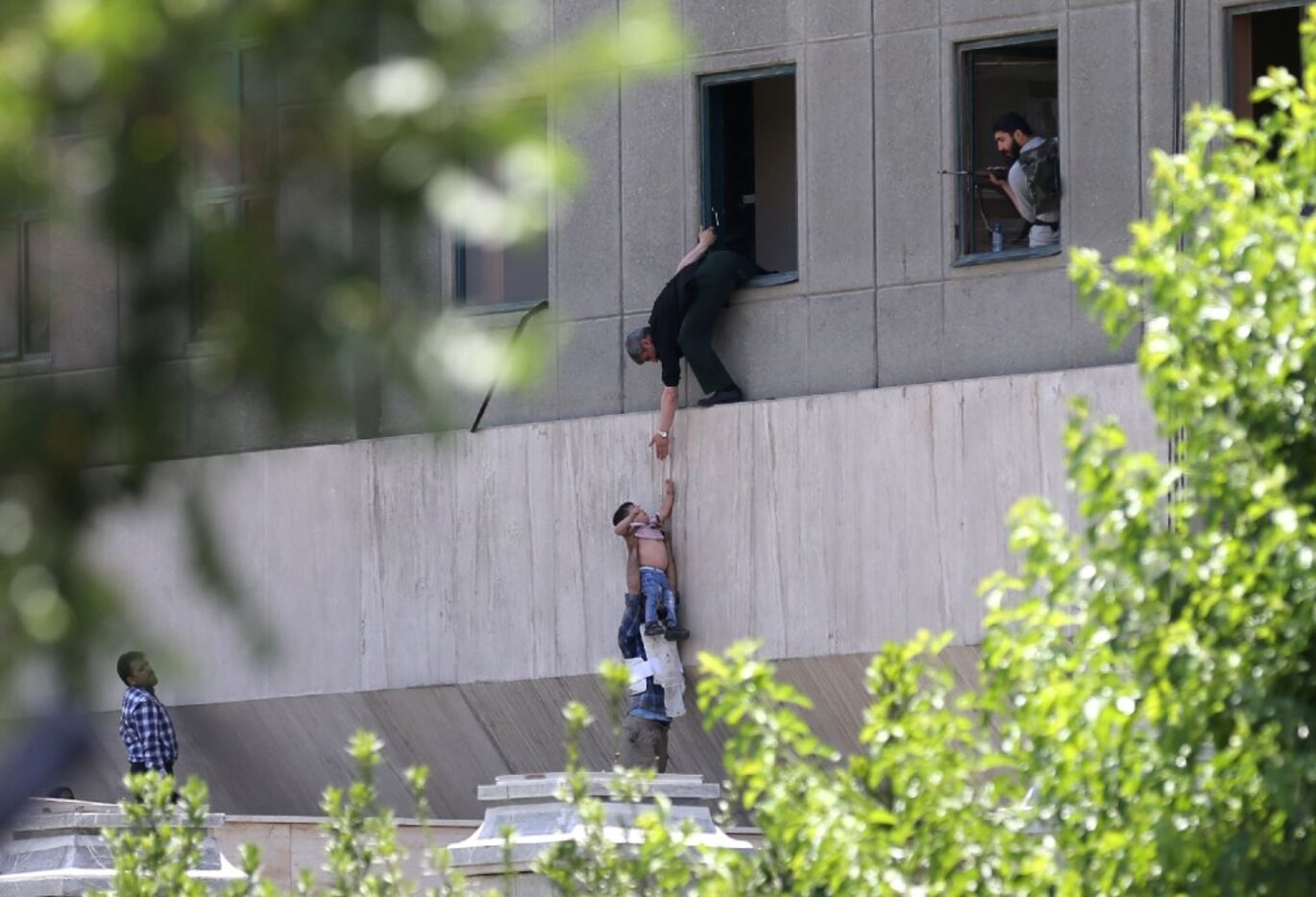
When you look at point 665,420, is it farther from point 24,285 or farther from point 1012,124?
point 24,285

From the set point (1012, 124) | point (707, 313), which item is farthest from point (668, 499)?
point (1012, 124)

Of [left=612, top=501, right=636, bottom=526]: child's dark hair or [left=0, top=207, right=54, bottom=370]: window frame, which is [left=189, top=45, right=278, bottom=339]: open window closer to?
[left=0, top=207, right=54, bottom=370]: window frame

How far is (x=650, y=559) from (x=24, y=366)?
19862mm

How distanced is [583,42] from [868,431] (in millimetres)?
19382

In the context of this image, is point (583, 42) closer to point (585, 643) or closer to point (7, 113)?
point (7, 113)

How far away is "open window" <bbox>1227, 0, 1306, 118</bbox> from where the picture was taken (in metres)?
21.5

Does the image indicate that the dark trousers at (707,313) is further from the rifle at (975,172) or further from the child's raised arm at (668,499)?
the rifle at (975,172)

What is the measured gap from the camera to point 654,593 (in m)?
22.8

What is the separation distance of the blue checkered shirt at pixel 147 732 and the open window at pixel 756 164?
6.02 meters

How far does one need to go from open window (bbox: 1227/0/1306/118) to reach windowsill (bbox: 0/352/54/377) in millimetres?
18753

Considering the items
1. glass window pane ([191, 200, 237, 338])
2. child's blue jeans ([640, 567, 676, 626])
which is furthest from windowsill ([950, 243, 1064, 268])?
glass window pane ([191, 200, 237, 338])

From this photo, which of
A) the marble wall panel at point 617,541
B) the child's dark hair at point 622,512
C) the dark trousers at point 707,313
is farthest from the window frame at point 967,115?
the child's dark hair at point 622,512

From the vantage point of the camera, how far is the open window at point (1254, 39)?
70.5ft

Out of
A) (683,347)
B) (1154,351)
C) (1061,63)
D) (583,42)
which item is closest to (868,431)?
(683,347)
